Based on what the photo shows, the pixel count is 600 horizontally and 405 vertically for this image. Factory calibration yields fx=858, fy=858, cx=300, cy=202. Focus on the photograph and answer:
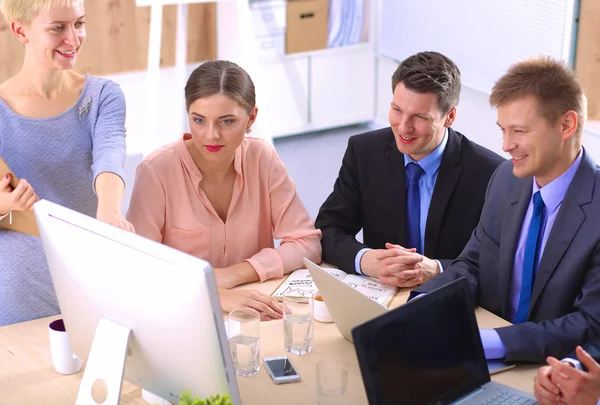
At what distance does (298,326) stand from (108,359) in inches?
21.4

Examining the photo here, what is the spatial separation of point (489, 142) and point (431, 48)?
2.80ft

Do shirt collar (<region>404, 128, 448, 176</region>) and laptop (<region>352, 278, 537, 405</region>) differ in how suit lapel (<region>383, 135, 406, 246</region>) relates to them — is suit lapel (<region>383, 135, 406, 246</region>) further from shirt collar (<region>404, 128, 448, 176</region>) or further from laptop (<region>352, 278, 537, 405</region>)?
laptop (<region>352, 278, 537, 405</region>)

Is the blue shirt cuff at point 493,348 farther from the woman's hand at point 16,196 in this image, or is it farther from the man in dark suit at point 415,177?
the woman's hand at point 16,196

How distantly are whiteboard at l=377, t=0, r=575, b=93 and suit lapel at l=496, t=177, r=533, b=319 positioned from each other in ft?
8.98

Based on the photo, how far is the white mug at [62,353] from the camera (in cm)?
201

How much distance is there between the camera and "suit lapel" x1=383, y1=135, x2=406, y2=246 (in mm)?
2920

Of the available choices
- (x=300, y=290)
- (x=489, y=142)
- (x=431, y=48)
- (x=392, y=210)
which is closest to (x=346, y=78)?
(x=431, y=48)

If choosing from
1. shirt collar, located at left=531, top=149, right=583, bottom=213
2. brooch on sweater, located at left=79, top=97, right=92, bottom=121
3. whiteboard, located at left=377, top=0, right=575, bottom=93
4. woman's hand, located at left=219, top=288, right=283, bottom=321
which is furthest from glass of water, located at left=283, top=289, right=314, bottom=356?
whiteboard, located at left=377, top=0, right=575, bottom=93

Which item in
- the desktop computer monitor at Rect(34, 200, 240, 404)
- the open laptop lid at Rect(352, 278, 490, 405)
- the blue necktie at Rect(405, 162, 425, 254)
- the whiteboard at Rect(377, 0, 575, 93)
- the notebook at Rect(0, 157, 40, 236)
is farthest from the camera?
the whiteboard at Rect(377, 0, 575, 93)

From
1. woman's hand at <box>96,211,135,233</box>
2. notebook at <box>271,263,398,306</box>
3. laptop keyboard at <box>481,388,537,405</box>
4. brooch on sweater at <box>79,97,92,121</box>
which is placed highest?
brooch on sweater at <box>79,97,92,121</box>

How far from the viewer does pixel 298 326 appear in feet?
6.97

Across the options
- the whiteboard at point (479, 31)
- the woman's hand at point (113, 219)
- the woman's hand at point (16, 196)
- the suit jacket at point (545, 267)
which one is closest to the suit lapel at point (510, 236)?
the suit jacket at point (545, 267)

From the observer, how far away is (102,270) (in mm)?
1676

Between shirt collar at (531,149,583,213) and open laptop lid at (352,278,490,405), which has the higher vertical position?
shirt collar at (531,149,583,213)
